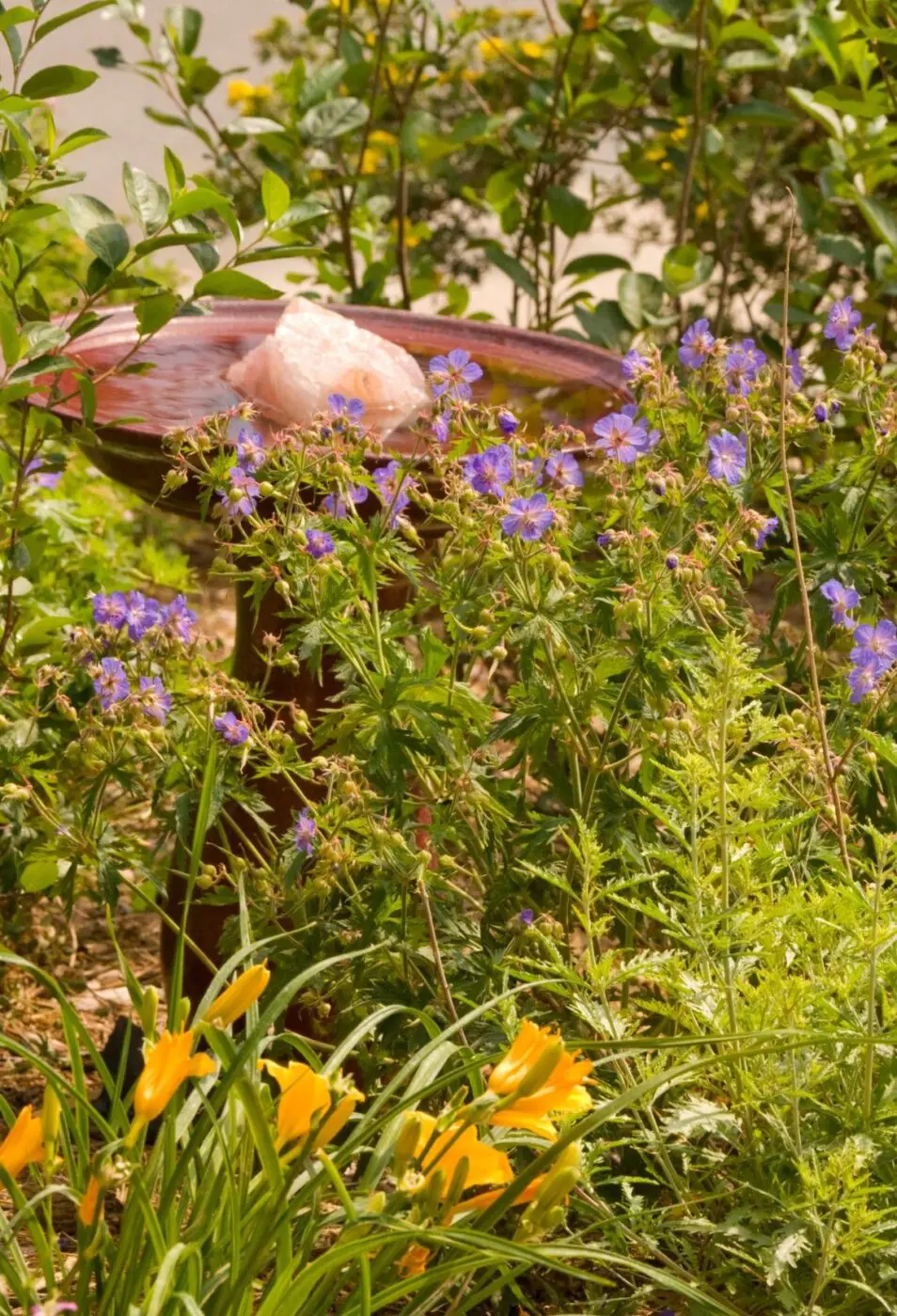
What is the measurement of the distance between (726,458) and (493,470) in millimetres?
302

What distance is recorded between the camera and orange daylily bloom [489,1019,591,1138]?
1.36 metres

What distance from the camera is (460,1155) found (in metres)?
1.48

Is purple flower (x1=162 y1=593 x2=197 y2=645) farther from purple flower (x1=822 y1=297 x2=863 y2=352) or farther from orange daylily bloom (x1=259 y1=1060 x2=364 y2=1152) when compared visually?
purple flower (x1=822 y1=297 x2=863 y2=352)

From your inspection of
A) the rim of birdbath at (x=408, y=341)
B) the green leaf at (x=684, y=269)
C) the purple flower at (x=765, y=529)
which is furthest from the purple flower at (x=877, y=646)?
the green leaf at (x=684, y=269)

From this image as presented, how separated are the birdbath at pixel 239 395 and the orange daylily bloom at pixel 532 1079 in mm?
1009

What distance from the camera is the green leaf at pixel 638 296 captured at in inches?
149

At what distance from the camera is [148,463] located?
2.41 m

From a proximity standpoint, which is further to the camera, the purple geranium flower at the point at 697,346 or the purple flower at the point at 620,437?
the purple geranium flower at the point at 697,346

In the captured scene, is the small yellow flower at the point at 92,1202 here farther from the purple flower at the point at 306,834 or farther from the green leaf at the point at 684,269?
the green leaf at the point at 684,269

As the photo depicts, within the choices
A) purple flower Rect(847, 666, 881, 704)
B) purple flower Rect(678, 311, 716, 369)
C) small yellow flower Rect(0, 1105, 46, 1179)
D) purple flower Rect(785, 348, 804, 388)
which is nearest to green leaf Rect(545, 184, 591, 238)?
purple flower Rect(785, 348, 804, 388)

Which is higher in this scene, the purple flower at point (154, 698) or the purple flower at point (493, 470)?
the purple flower at point (493, 470)

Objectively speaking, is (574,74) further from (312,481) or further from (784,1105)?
(784,1105)

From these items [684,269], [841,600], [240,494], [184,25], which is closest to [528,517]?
[240,494]

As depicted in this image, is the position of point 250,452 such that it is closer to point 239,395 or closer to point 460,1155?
point 239,395
